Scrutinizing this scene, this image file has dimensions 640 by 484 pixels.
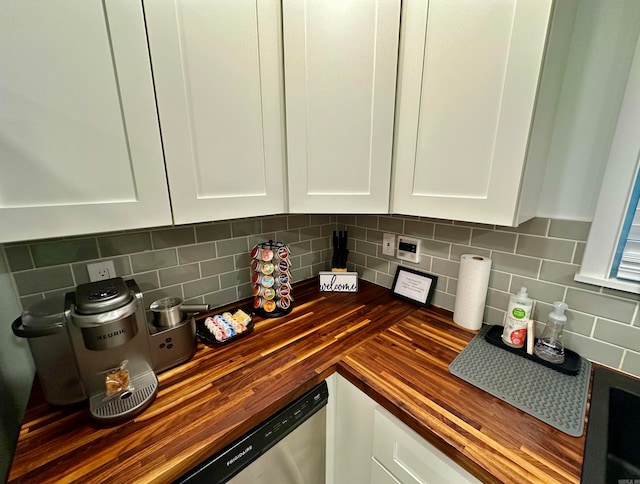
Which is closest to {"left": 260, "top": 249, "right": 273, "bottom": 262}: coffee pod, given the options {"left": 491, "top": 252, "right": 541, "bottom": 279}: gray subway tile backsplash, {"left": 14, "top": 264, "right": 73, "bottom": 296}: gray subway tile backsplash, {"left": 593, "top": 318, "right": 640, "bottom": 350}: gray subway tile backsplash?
{"left": 14, "top": 264, "right": 73, "bottom": 296}: gray subway tile backsplash

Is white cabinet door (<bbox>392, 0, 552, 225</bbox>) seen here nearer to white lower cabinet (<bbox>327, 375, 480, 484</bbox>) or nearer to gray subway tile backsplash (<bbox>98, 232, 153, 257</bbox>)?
white lower cabinet (<bbox>327, 375, 480, 484</bbox>)

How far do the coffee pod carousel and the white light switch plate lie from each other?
575 millimetres

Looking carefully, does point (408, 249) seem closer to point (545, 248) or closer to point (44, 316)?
point (545, 248)

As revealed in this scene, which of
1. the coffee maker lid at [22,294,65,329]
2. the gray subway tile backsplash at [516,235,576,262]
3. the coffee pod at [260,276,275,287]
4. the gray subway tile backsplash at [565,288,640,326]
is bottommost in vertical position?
the coffee pod at [260,276,275,287]

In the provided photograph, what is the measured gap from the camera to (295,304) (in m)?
1.30

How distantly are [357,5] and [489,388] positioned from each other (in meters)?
1.24

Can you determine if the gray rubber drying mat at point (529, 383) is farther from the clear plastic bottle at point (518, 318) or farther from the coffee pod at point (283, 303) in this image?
the coffee pod at point (283, 303)

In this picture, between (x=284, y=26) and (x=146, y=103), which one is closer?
(x=146, y=103)

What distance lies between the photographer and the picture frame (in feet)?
4.10

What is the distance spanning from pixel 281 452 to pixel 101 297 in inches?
26.4

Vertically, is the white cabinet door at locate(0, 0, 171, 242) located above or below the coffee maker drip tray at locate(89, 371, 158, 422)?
above

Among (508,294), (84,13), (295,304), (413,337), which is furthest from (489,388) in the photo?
(84,13)

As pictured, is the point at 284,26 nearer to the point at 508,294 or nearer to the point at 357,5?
the point at 357,5

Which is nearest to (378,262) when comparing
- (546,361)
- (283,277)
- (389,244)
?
(389,244)
